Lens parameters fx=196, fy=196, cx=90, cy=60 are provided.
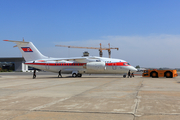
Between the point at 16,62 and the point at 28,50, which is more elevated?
the point at 28,50

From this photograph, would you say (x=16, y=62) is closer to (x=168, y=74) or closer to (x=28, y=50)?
(x=28, y=50)

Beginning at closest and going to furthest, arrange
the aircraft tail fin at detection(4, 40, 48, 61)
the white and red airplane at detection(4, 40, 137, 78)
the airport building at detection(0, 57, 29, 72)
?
the white and red airplane at detection(4, 40, 137, 78)
the aircraft tail fin at detection(4, 40, 48, 61)
the airport building at detection(0, 57, 29, 72)

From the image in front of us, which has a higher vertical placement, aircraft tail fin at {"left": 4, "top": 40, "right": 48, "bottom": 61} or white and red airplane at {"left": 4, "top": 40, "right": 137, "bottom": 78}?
aircraft tail fin at {"left": 4, "top": 40, "right": 48, "bottom": 61}

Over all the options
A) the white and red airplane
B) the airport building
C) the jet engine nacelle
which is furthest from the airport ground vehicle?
the airport building

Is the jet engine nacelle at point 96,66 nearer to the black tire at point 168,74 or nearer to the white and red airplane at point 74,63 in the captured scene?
the white and red airplane at point 74,63

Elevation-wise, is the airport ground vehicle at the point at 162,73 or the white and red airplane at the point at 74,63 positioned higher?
the white and red airplane at the point at 74,63

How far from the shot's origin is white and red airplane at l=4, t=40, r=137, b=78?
105 feet

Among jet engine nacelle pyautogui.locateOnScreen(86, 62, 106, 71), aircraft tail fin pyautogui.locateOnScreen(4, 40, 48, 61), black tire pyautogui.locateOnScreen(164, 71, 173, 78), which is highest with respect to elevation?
aircraft tail fin pyautogui.locateOnScreen(4, 40, 48, 61)

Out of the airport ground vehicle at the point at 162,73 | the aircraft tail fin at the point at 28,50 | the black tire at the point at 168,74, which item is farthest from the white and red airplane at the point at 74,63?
the black tire at the point at 168,74

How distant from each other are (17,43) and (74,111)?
92.0ft

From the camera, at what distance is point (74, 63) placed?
33656 mm

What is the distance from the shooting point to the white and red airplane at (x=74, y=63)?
3203 cm

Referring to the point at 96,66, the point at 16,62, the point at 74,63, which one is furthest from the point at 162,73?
the point at 16,62

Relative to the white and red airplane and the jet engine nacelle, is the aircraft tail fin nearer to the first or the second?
the white and red airplane
